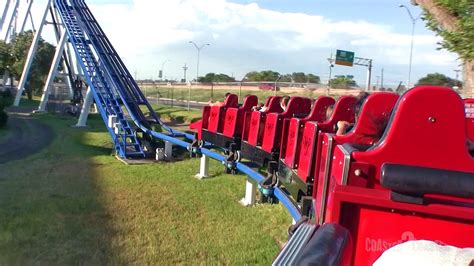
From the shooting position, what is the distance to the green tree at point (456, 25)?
14.1 feet

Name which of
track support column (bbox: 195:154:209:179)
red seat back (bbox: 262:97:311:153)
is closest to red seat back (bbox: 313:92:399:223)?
red seat back (bbox: 262:97:311:153)

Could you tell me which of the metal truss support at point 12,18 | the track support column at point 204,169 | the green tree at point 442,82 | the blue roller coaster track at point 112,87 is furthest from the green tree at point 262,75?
the track support column at point 204,169

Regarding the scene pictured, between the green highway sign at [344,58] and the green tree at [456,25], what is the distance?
61233 mm

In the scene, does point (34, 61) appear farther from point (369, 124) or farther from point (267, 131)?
point (369, 124)

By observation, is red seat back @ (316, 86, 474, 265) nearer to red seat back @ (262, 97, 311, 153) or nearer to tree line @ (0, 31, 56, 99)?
red seat back @ (262, 97, 311, 153)

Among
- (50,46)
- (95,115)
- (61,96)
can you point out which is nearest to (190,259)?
(95,115)

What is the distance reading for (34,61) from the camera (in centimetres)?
4362

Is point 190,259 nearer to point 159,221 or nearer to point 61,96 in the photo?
point 159,221

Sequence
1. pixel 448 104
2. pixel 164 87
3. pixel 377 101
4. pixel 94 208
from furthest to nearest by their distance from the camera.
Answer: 1. pixel 164 87
2. pixel 94 208
3. pixel 377 101
4. pixel 448 104

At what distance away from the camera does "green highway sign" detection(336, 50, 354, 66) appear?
66125 mm

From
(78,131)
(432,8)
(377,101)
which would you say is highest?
(432,8)

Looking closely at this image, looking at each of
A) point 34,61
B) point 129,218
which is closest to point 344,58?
point 34,61

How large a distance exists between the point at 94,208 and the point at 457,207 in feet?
20.5

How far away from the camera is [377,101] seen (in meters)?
4.04
